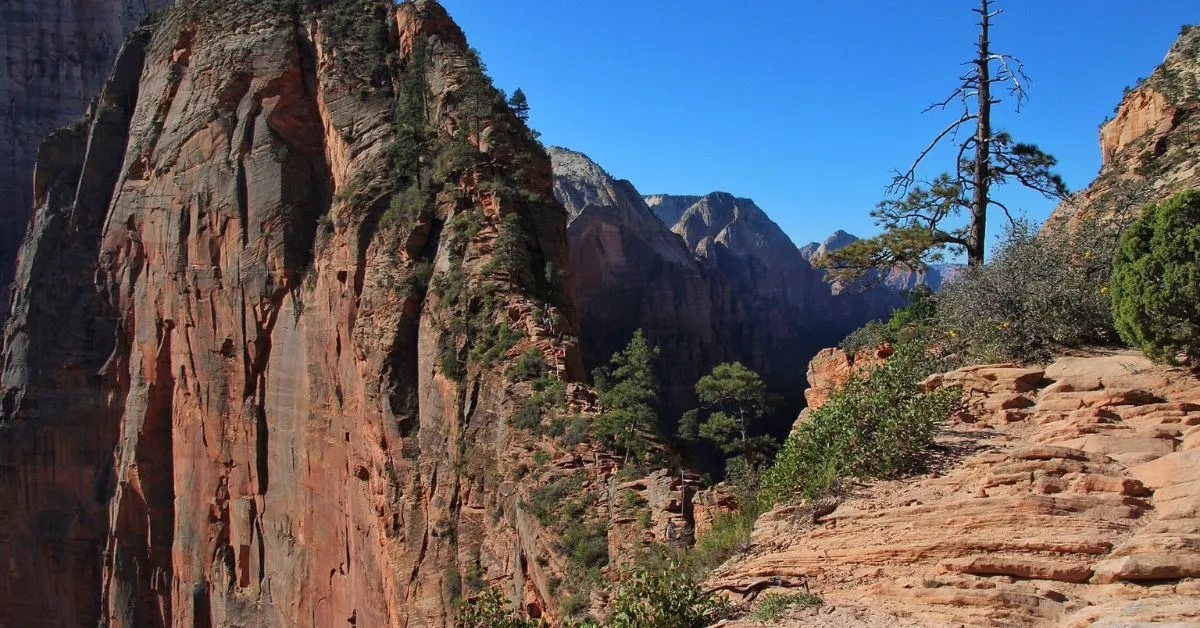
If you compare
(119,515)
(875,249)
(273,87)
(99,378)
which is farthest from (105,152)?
(875,249)

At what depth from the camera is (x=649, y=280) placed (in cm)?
7900

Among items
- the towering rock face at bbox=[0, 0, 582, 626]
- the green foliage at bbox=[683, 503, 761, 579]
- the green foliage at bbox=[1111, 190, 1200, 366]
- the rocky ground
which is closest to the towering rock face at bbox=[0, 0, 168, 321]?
the towering rock face at bbox=[0, 0, 582, 626]

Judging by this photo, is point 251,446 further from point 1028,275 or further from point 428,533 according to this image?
point 1028,275

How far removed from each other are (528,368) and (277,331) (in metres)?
15.2

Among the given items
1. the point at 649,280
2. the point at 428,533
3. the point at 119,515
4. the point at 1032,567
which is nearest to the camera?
the point at 1032,567

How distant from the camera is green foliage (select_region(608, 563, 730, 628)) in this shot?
27.5 feet

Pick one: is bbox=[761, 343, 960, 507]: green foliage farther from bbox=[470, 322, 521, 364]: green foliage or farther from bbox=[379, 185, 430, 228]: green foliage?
bbox=[379, 185, 430, 228]: green foliage

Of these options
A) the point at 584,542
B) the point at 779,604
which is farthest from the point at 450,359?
the point at 779,604

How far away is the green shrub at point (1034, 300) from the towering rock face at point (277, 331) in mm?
8730

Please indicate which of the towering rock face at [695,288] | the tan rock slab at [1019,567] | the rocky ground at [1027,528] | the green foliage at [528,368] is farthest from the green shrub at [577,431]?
the towering rock face at [695,288]

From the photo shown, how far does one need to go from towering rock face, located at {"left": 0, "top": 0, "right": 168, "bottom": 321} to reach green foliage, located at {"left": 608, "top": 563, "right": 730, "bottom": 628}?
66937mm

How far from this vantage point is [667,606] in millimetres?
8523

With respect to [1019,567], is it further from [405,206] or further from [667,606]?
[405,206]

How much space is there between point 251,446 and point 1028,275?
27.6 m
